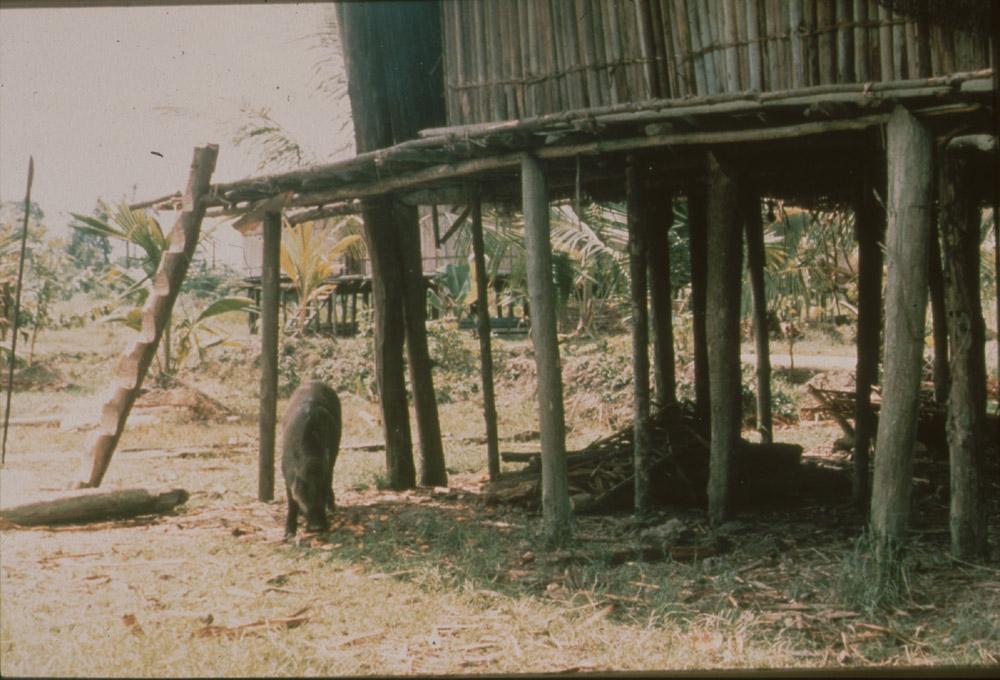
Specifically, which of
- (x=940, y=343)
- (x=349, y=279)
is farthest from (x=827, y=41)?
(x=349, y=279)

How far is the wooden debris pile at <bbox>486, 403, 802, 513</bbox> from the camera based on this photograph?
7.89m

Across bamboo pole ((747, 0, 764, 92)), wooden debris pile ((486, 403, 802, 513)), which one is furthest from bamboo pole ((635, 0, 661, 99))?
wooden debris pile ((486, 403, 802, 513))

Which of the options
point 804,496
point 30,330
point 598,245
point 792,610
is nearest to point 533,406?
point 598,245

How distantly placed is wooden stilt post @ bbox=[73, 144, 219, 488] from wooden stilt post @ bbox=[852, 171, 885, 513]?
234 inches

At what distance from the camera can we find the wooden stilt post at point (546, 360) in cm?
657

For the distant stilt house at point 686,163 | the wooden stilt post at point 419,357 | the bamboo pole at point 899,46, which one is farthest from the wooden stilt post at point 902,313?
the wooden stilt post at point 419,357

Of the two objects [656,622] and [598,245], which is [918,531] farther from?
[598,245]

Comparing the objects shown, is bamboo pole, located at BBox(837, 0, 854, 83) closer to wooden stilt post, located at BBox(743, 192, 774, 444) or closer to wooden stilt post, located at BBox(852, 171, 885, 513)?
wooden stilt post, located at BBox(852, 171, 885, 513)

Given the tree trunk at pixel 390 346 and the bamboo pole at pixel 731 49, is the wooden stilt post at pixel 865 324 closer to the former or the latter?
the bamboo pole at pixel 731 49

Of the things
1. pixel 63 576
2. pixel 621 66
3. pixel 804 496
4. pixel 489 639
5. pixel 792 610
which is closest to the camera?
pixel 489 639

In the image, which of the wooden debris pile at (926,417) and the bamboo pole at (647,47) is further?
the wooden debris pile at (926,417)

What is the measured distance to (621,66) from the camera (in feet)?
21.6

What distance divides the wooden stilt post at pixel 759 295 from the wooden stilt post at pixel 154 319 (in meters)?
5.42

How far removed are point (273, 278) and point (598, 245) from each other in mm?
7398
